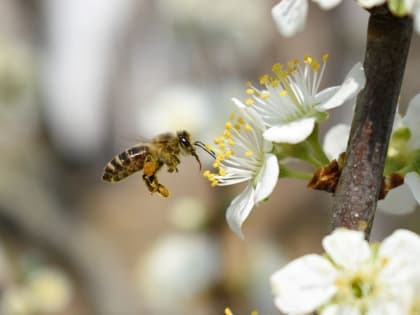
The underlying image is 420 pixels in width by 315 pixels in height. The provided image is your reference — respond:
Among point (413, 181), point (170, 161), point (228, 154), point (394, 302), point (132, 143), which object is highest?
point (132, 143)

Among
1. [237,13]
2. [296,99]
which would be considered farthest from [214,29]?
[296,99]

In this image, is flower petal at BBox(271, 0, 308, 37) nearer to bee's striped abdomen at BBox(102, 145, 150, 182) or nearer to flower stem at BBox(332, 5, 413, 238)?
flower stem at BBox(332, 5, 413, 238)

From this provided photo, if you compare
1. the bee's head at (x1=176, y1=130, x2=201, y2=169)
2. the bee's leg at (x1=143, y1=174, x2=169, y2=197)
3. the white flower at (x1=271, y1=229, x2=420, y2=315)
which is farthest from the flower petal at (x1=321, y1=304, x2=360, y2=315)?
the bee's head at (x1=176, y1=130, x2=201, y2=169)

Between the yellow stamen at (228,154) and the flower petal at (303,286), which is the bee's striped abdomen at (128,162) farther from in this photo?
the flower petal at (303,286)

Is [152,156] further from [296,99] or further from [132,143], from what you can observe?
[132,143]

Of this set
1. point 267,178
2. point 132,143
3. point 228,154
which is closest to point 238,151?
point 228,154

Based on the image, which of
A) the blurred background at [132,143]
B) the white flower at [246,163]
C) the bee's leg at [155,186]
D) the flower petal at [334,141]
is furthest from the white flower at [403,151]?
the blurred background at [132,143]

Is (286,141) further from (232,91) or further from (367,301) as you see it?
(232,91)
